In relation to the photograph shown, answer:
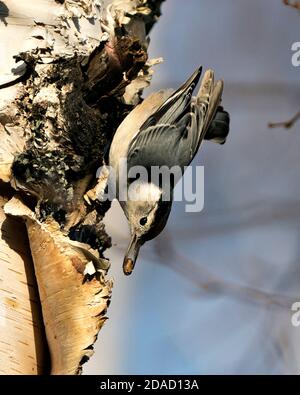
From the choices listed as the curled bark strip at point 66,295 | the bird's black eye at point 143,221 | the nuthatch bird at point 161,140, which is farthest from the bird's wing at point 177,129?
the curled bark strip at point 66,295

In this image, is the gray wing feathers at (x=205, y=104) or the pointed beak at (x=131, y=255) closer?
the pointed beak at (x=131, y=255)

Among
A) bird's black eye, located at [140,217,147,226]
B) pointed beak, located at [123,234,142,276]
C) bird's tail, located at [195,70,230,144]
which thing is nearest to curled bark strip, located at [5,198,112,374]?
pointed beak, located at [123,234,142,276]

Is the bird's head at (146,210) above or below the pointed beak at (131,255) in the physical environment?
below

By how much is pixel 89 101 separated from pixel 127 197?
0.46 meters

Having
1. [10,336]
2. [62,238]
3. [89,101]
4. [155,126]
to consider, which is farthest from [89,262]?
[155,126]

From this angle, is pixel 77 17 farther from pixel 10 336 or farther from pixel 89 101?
pixel 10 336

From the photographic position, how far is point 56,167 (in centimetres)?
169

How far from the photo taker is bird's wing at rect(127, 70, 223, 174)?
6.56 ft

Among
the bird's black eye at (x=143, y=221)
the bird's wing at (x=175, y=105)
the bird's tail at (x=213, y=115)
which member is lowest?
the bird's black eye at (x=143, y=221)

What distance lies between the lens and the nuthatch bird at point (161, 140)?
1.94 meters

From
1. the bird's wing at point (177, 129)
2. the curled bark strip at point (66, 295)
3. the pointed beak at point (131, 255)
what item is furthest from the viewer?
the bird's wing at point (177, 129)

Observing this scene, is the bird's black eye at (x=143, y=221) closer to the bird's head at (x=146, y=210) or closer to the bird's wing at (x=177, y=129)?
the bird's head at (x=146, y=210)

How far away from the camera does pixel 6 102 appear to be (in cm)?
171
